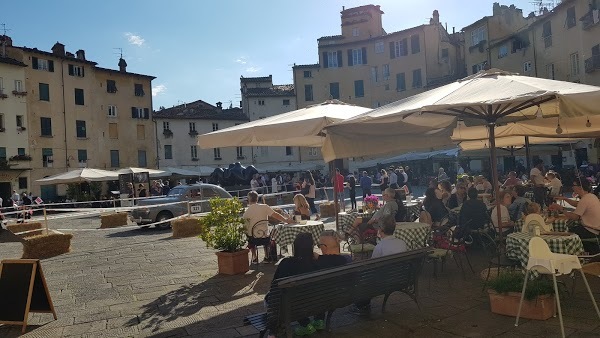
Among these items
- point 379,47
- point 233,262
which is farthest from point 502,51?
point 233,262

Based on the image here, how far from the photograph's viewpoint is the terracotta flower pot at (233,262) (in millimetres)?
8516

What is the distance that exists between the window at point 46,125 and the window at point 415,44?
36.5 meters

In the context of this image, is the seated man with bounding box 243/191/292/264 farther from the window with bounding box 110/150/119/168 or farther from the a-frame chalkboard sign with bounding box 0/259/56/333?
Result: the window with bounding box 110/150/119/168

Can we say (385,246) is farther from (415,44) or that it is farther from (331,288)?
(415,44)

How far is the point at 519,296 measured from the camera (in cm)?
538

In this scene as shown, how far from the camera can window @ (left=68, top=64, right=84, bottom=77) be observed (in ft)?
151

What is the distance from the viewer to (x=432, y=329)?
17.4ft

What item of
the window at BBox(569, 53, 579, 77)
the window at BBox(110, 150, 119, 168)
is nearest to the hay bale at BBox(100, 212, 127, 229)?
the window at BBox(110, 150, 119, 168)

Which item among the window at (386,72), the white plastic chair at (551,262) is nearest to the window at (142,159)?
the window at (386,72)

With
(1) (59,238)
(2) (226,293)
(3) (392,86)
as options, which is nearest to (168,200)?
(1) (59,238)

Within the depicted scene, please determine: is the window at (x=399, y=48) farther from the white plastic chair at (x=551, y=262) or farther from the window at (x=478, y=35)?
the white plastic chair at (x=551, y=262)

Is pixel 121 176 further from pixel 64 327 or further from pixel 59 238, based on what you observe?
pixel 64 327

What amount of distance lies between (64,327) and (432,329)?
14.8ft

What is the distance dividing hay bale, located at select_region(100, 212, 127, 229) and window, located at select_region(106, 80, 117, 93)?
32.5m
